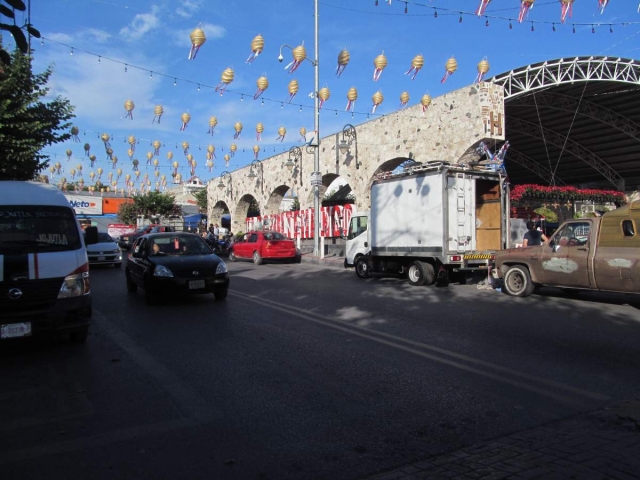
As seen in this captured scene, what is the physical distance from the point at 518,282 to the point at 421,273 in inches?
109

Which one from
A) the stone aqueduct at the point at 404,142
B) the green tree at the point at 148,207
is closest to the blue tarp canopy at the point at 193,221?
the green tree at the point at 148,207

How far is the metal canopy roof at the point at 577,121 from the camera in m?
21.6

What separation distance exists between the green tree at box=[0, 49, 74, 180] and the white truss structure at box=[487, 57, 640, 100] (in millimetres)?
15850

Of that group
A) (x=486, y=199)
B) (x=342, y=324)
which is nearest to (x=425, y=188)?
(x=486, y=199)

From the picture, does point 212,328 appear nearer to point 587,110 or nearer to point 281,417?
point 281,417

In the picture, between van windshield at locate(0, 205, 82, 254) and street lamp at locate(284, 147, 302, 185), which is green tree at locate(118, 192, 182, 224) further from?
van windshield at locate(0, 205, 82, 254)

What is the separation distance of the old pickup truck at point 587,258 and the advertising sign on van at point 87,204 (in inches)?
2051

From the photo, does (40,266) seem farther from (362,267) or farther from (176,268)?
(362,267)

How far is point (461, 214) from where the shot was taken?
13.1 meters

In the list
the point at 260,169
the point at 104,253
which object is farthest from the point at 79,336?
the point at 260,169

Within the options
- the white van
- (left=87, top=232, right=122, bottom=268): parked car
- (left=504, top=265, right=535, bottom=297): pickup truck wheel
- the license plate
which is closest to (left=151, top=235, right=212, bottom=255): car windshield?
the white van

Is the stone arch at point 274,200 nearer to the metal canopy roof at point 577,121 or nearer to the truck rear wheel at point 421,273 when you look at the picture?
the metal canopy roof at point 577,121

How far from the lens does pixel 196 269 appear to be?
9984 millimetres

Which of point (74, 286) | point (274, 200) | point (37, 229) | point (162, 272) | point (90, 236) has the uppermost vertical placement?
point (274, 200)
